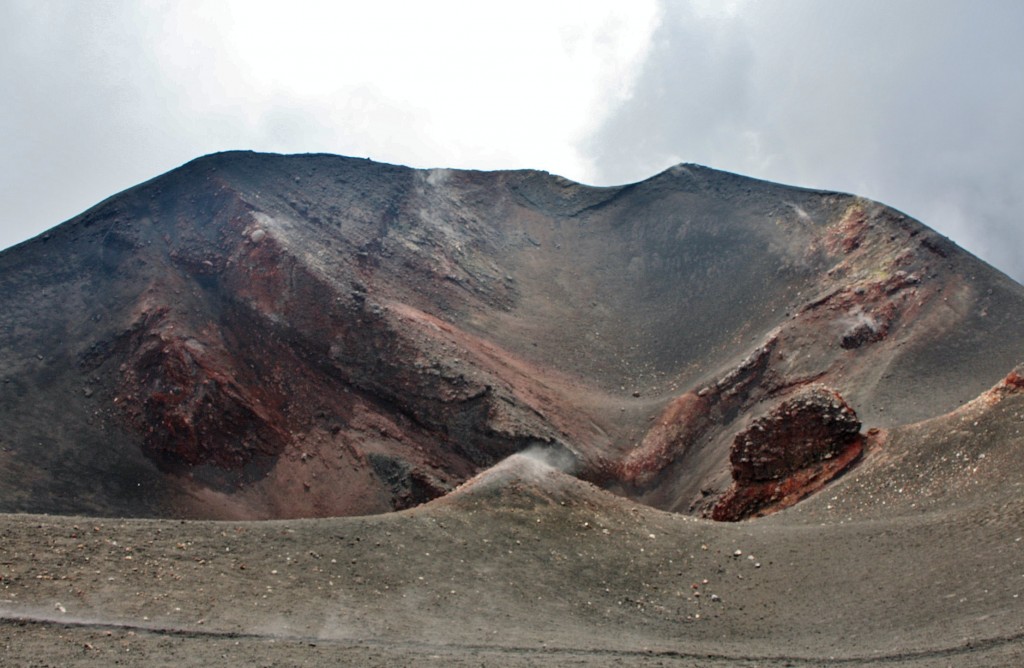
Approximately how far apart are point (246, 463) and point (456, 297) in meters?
12.1

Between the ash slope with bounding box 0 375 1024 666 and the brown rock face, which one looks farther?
the brown rock face

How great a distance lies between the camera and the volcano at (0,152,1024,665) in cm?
1529

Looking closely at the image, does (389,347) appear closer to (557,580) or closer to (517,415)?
(517,415)

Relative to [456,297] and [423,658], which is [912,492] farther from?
[456,297]

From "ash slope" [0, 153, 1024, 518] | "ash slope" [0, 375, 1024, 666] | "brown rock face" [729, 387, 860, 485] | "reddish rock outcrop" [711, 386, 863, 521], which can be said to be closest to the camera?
"ash slope" [0, 375, 1024, 666]

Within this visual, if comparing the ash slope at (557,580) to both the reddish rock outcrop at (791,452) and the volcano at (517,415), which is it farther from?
the reddish rock outcrop at (791,452)

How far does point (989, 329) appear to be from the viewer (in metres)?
30.8

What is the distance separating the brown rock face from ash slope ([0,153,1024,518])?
1166mm

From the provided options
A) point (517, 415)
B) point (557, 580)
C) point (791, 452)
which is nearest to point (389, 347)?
point (517, 415)

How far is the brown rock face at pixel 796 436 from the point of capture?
24.6 metres

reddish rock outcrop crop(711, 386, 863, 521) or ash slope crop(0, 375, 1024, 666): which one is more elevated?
reddish rock outcrop crop(711, 386, 863, 521)

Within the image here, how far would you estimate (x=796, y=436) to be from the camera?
2523 cm

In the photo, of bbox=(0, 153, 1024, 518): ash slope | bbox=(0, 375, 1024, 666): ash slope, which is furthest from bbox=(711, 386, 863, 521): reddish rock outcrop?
bbox=(0, 375, 1024, 666): ash slope

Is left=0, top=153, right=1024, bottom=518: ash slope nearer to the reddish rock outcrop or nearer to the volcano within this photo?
the volcano
